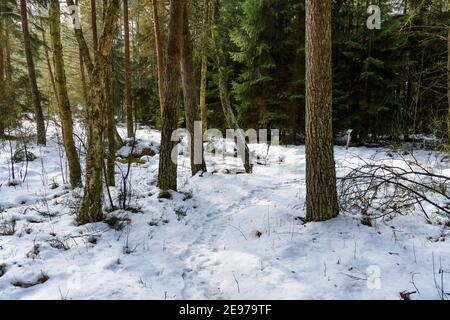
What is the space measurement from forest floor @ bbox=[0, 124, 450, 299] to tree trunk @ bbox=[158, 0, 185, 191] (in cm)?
66

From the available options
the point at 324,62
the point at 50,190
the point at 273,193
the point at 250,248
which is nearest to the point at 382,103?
the point at 273,193

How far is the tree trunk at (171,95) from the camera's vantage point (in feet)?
22.0

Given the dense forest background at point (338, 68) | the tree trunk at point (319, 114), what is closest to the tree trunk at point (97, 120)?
the tree trunk at point (319, 114)

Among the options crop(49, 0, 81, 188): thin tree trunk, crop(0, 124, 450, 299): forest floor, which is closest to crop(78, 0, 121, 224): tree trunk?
crop(0, 124, 450, 299): forest floor

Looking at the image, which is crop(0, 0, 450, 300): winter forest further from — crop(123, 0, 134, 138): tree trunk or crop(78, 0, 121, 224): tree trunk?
crop(123, 0, 134, 138): tree trunk

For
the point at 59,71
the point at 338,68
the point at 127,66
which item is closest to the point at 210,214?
the point at 59,71

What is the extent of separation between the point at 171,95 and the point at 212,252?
3887 mm

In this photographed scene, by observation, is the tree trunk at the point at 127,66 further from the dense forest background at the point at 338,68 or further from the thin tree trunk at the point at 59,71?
the thin tree trunk at the point at 59,71

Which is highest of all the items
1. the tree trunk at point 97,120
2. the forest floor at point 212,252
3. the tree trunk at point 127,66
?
the tree trunk at point 127,66

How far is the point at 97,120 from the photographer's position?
4980 millimetres

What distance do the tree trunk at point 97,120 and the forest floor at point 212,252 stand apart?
32cm

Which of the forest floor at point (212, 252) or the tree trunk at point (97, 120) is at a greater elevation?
the tree trunk at point (97, 120)

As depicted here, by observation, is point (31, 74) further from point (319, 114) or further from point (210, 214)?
point (319, 114)

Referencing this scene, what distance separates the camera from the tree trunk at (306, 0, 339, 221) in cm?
462
